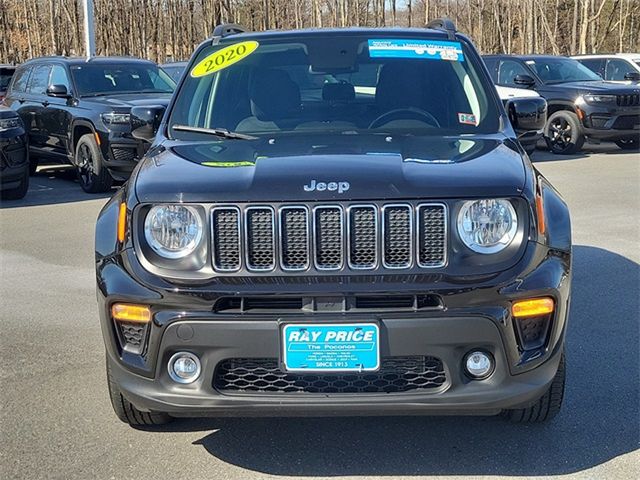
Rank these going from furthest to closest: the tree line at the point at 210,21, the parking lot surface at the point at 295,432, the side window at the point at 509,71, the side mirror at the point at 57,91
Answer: the tree line at the point at 210,21 → the side window at the point at 509,71 → the side mirror at the point at 57,91 → the parking lot surface at the point at 295,432

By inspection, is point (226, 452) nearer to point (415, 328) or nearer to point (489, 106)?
point (415, 328)

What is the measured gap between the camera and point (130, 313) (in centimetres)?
320

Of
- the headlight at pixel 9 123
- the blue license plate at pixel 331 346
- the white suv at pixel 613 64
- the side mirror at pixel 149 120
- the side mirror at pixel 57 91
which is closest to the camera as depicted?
the blue license plate at pixel 331 346

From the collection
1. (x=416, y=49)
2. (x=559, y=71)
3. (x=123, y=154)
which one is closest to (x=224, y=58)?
(x=416, y=49)

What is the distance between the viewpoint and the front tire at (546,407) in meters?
3.63

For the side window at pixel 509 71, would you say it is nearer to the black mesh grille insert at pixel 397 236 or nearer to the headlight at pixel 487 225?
the headlight at pixel 487 225

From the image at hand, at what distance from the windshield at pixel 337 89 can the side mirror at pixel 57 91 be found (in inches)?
281

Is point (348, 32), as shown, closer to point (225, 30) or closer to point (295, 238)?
point (225, 30)

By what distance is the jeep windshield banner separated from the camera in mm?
4574

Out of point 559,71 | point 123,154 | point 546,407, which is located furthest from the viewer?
point 559,71

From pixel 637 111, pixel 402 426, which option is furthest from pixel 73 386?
pixel 637 111

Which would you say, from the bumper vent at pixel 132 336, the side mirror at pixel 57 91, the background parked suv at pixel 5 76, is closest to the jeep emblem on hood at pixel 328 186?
the bumper vent at pixel 132 336

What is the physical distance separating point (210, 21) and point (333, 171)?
1221 inches

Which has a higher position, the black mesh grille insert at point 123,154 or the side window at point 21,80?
the side window at point 21,80
